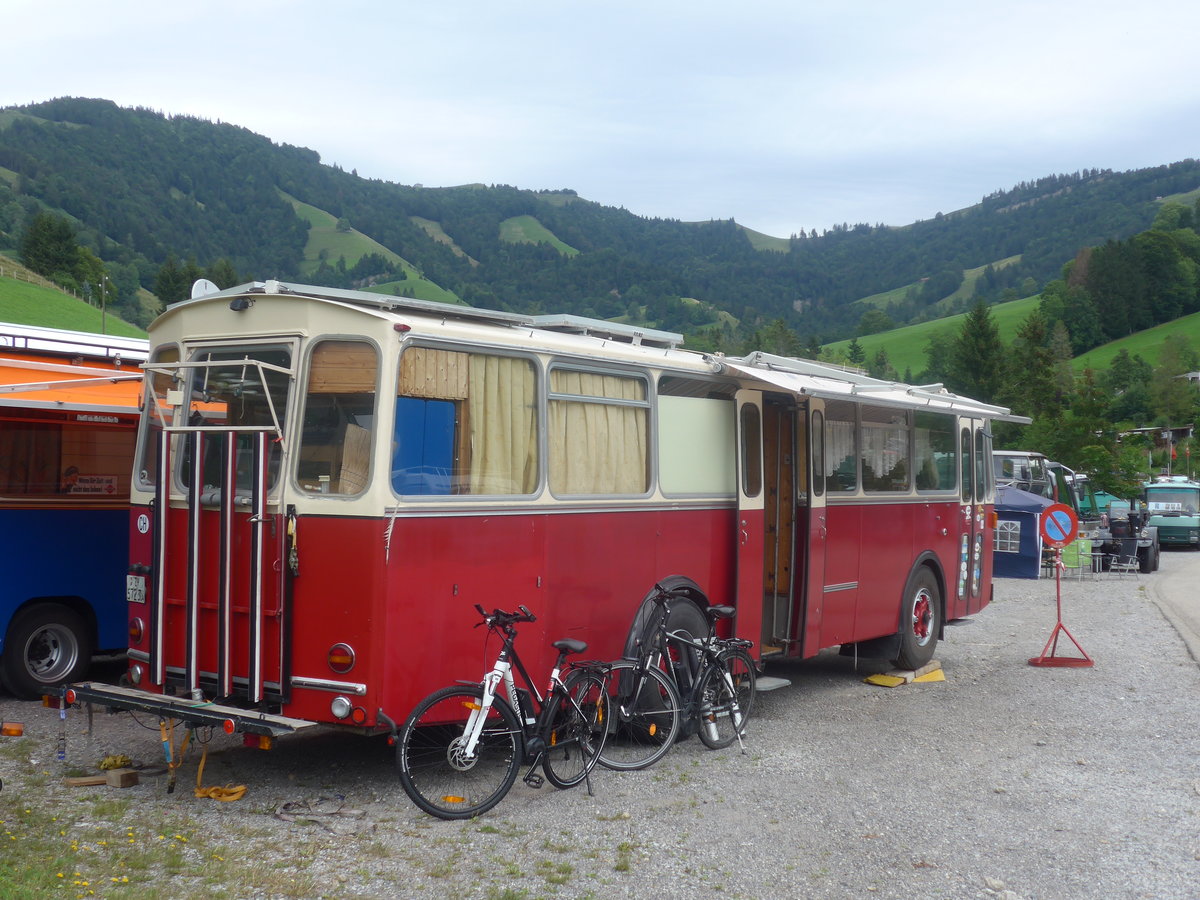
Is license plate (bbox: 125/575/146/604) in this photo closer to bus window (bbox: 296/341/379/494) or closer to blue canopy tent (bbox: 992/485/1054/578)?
bus window (bbox: 296/341/379/494)

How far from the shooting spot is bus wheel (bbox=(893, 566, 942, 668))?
11781 mm

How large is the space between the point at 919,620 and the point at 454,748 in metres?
6.90

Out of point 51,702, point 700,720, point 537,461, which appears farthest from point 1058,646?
point 51,702

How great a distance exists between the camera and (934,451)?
12.4 metres

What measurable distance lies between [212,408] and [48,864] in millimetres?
2773

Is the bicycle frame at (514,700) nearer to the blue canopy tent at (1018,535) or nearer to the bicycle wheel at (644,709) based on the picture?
the bicycle wheel at (644,709)

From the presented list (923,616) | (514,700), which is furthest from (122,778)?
(923,616)

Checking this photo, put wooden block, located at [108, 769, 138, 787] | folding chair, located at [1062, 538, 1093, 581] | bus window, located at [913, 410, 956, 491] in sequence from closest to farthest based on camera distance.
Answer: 1. wooden block, located at [108, 769, 138, 787]
2. bus window, located at [913, 410, 956, 491]
3. folding chair, located at [1062, 538, 1093, 581]

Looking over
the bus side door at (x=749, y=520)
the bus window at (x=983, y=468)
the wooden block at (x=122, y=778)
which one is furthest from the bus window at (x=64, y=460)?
the bus window at (x=983, y=468)

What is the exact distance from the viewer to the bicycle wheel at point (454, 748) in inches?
254

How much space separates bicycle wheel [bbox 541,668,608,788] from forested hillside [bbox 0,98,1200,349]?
90.1 metres

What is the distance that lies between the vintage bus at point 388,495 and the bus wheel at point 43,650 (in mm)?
2467

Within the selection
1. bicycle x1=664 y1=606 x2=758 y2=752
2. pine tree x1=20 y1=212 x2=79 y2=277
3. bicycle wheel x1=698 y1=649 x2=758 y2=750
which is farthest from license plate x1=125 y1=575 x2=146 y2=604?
pine tree x1=20 y1=212 x2=79 y2=277

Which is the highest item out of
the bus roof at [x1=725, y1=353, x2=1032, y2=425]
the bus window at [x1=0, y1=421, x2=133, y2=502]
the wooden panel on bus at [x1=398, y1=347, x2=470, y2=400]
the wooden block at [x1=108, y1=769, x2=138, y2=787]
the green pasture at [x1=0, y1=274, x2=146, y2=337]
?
the green pasture at [x1=0, y1=274, x2=146, y2=337]
